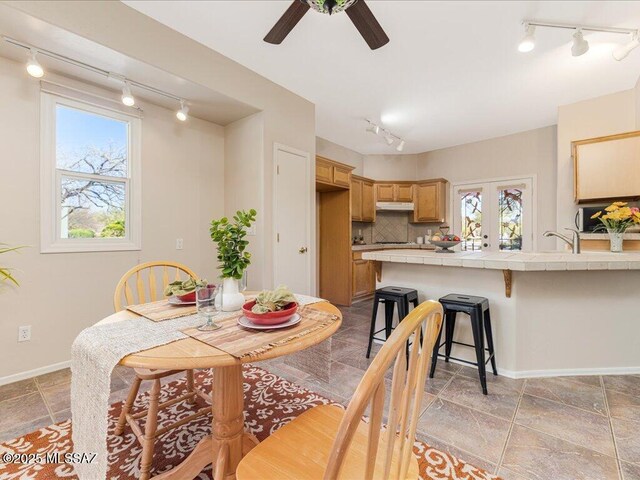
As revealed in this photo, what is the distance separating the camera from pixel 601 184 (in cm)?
351

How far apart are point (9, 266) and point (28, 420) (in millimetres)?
1188

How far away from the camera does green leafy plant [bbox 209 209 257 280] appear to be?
132 cm

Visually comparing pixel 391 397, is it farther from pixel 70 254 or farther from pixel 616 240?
pixel 616 240

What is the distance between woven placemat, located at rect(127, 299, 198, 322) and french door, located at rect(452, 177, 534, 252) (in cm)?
504

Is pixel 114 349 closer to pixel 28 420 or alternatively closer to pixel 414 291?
pixel 28 420

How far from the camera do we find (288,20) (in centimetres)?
205

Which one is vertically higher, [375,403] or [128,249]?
[128,249]

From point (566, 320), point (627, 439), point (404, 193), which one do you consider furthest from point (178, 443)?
point (404, 193)

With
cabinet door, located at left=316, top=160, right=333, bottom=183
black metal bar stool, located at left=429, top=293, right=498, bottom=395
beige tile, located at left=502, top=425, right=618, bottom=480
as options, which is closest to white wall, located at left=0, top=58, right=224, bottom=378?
cabinet door, located at left=316, top=160, right=333, bottom=183

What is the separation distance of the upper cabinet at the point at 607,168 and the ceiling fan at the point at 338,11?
3.14 meters

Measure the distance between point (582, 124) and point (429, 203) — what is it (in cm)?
244

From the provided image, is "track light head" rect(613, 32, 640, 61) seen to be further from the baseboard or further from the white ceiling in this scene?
the baseboard

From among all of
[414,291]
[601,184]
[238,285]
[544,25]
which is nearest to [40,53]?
[238,285]

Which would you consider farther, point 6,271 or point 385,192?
point 385,192
